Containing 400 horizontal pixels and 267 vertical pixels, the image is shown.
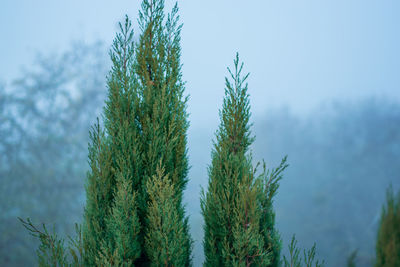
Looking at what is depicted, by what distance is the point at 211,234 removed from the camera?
2699mm

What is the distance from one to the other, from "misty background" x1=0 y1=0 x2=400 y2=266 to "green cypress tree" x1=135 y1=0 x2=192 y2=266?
711 centimetres

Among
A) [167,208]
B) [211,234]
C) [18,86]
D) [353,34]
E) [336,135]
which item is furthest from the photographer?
[353,34]

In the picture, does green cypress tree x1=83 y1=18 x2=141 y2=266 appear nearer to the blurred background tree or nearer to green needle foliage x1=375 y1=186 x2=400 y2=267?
green needle foliage x1=375 y1=186 x2=400 y2=267

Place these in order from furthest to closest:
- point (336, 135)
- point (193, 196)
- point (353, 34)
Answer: point (353, 34) < point (336, 135) < point (193, 196)

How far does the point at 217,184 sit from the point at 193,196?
997 centimetres

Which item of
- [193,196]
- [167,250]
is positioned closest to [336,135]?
[193,196]

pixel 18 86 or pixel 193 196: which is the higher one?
pixel 18 86

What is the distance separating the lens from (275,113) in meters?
16.2

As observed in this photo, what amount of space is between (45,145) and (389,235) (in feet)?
32.7

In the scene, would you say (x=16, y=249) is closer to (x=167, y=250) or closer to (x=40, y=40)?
(x=40, y=40)

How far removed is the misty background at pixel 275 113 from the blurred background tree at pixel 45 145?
3cm

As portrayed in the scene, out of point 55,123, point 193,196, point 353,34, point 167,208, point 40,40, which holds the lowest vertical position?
point 167,208

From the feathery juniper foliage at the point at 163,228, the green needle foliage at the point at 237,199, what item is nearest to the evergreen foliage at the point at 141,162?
the feathery juniper foliage at the point at 163,228

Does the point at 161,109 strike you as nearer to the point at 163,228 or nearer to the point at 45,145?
the point at 163,228
